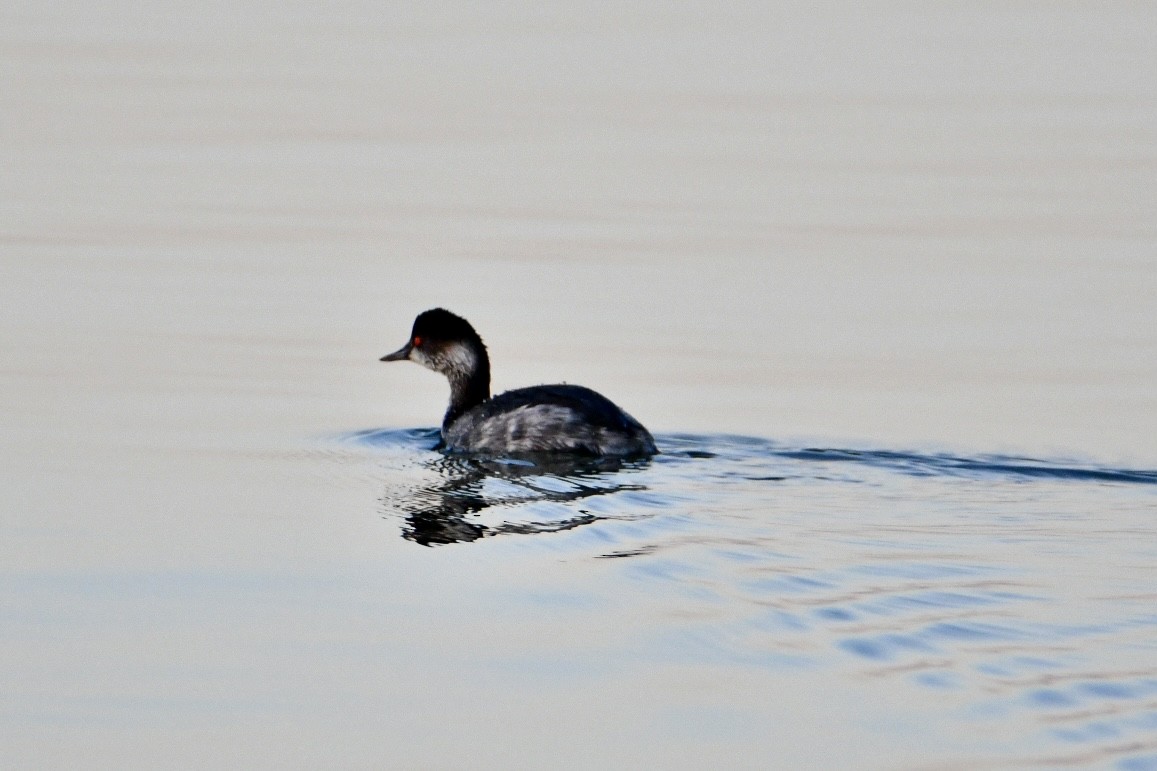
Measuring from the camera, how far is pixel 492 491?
10.8 metres

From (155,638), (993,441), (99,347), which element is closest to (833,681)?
(155,638)

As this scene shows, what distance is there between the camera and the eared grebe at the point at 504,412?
11.6 m

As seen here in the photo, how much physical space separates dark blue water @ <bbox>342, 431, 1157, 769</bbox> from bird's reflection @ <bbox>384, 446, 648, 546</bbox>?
3 cm

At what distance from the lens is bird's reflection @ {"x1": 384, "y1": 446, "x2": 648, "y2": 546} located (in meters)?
9.55

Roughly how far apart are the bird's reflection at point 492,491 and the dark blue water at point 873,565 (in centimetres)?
3

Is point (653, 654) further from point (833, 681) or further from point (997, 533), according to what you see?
point (997, 533)

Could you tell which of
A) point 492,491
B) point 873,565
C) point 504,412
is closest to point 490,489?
point 492,491

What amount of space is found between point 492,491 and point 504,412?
1.54 m

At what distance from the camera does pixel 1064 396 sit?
1282 cm

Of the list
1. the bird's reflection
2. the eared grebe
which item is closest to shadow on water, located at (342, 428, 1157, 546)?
the bird's reflection

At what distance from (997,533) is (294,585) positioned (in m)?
3.34

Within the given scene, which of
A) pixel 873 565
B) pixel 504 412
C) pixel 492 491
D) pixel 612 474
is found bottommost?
pixel 873 565

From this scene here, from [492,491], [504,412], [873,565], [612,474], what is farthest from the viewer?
[504,412]

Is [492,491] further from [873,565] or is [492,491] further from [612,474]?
[873,565]
